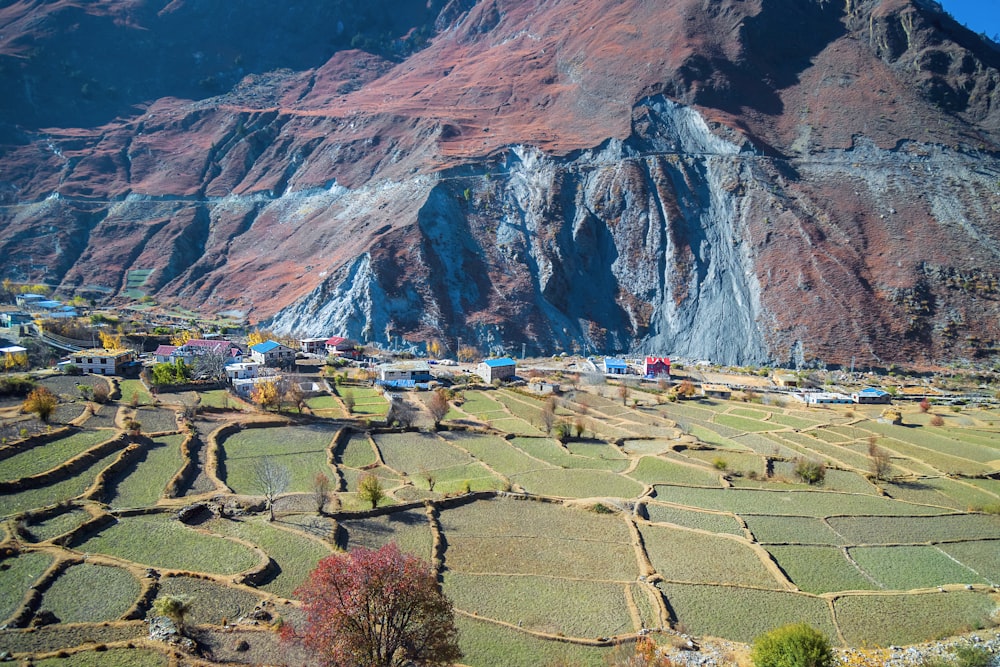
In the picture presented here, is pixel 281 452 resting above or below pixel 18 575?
above

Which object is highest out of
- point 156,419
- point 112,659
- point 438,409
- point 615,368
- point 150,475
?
point 615,368

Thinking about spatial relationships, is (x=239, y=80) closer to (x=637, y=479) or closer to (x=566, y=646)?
(x=637, y=479)

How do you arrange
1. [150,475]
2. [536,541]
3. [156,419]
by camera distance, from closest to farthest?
[536,541], [150,475], [156,419]

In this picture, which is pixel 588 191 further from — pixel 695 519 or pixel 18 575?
pixel 18 575

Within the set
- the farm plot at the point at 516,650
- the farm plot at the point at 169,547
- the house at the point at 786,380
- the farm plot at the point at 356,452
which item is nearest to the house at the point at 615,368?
the house at the point at 786,380

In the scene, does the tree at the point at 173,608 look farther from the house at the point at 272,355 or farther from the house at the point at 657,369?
the house at the point at 657,369

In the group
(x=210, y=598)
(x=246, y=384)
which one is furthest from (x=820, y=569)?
(x=246, y=384)

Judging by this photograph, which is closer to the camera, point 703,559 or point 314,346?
point 703,559
